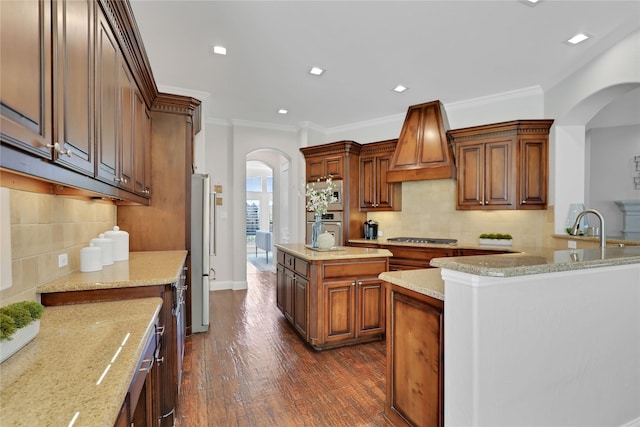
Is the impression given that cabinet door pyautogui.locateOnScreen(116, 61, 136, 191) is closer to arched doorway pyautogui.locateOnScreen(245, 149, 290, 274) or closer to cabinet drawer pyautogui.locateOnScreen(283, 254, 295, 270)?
cabinet drawer pyautogui.locateOnScreen(283, 254, 295, 270)

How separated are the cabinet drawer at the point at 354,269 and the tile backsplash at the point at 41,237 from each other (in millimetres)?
1926

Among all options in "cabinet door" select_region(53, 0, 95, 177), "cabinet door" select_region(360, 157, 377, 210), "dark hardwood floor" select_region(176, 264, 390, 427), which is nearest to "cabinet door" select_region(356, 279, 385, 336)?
"dark hardwood floor" select_region(176, 264, 390, 427)

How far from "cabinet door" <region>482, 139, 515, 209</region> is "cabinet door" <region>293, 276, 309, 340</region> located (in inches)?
107

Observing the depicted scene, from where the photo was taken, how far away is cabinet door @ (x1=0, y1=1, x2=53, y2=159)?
75cm

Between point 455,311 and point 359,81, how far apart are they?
3.32m

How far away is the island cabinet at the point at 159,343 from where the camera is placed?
1.48 meters

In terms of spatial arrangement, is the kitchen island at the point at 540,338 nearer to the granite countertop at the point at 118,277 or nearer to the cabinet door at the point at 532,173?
the granite countertop at the point at 118,277

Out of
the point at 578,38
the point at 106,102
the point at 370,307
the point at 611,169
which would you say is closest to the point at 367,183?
the point at 370,307

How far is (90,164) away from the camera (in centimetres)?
131

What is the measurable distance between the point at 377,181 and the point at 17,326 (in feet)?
15.4

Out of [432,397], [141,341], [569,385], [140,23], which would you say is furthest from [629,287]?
[140,23]

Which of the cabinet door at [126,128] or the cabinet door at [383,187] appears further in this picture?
the cabinet door at [383,187]

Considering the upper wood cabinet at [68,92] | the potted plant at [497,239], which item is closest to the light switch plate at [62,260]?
the upper wood cabinet at [68,92]

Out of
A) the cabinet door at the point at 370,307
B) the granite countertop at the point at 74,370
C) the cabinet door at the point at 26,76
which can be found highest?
the cabinet door at the point at 26,76
